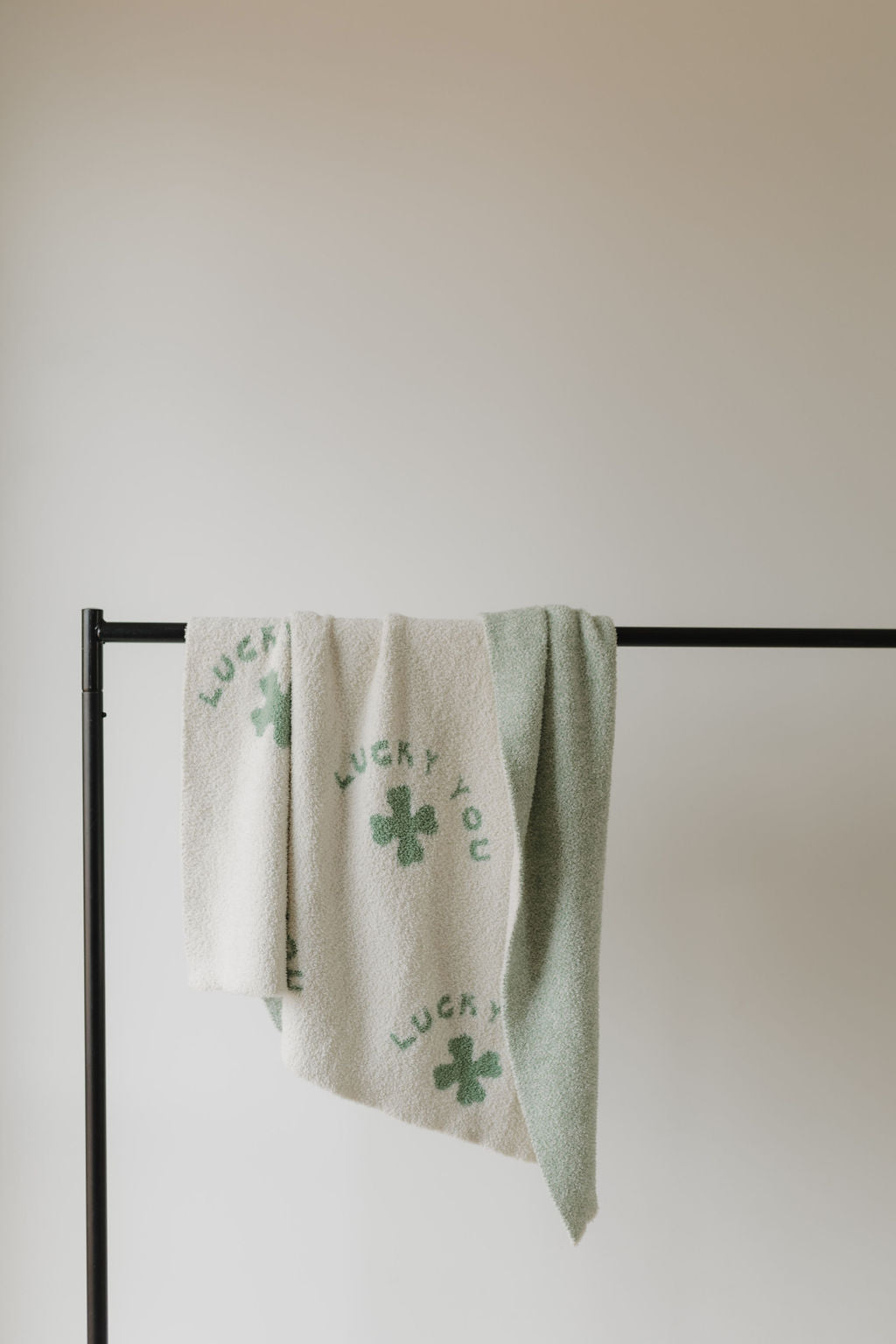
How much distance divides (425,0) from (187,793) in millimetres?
1007

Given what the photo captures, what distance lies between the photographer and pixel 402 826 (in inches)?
32.0

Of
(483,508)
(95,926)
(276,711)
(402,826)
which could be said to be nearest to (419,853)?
(402,826)

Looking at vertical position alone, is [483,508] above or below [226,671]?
above

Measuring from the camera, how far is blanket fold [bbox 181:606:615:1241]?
30.9 inches

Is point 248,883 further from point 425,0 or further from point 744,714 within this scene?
point 425,0

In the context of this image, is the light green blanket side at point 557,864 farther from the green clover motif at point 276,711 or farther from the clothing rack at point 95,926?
the green clover motif at point 276,711

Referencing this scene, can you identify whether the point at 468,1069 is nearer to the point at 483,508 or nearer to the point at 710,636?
the point at 710,636

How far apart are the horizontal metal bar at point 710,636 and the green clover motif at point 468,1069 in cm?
36

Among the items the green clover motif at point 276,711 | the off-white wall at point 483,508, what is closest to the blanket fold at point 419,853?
the green clover motif at point 276,711

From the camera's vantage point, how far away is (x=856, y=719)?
1225 millimetres

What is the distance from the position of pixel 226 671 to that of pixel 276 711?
6cm

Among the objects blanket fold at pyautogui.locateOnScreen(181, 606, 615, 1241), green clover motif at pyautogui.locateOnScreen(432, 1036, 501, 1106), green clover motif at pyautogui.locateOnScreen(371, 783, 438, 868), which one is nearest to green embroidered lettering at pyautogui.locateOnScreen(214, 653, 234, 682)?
blanket fold at pyautogui.locateOnScreen(181, 606, 615, 1241)

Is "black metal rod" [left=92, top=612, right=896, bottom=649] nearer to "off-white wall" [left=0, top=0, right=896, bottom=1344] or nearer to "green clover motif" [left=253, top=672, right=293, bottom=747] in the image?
"green clover motif" [left=253, top=672, right=293, bottom=747]

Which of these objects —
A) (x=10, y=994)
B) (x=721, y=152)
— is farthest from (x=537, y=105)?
(x=10, y=994)
